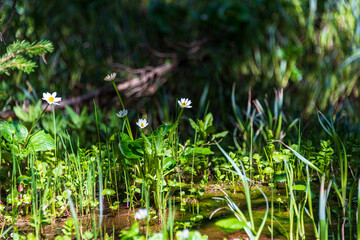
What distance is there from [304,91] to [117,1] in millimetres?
2541

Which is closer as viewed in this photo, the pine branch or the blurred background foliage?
the pine branch

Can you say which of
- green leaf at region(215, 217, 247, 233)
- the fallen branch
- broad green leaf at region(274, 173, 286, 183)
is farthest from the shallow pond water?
the fallen branch

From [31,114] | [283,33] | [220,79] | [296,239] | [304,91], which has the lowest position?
[296,239]

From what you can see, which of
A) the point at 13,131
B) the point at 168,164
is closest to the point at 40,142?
the point at 13,131

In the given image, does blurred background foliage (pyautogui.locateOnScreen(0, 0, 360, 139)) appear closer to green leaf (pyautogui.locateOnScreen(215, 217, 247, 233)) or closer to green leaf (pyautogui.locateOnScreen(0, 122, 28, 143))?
green leaf (pyautogui.locateOnScreen(0, 122, 28, 143))

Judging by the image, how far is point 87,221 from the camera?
3.91 feet

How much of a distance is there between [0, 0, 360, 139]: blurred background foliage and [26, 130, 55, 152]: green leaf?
0.97 meters

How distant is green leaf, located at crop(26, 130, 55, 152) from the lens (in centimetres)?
141

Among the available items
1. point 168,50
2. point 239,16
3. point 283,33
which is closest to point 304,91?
point 283,33

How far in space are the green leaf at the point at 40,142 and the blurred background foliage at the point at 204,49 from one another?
3.19ft

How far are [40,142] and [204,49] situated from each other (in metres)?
2.60

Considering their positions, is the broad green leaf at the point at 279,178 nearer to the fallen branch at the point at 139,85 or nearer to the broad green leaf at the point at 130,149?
the broad green leaf at the point at 130,149

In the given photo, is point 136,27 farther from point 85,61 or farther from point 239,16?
point 239,16

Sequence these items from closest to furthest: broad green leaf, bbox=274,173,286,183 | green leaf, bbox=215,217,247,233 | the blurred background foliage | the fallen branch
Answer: green leaf, bbox=215,217,247,233 → broad green leaf, bbox=274,173,286,183 → the blurred background foliage → the fallen branch
